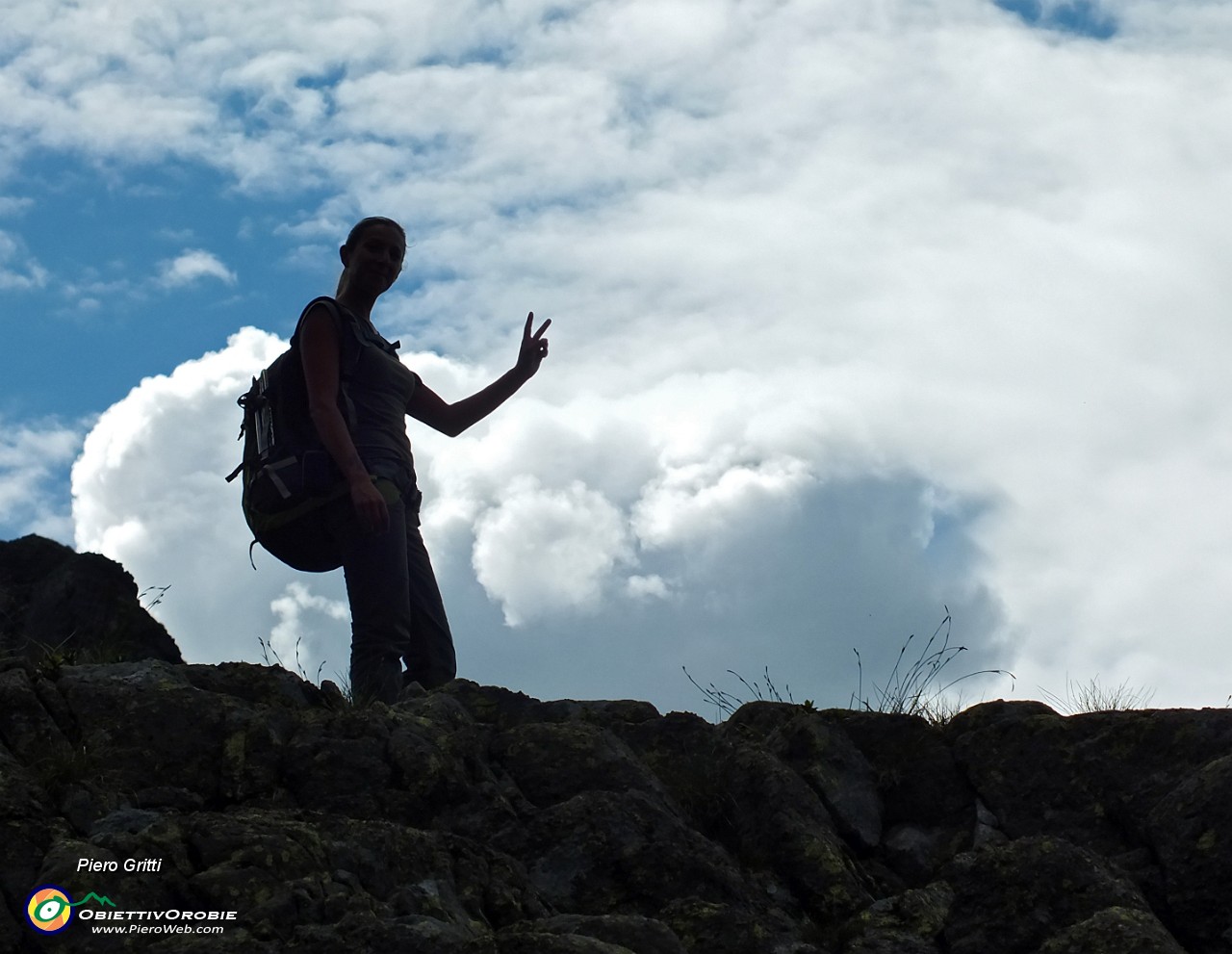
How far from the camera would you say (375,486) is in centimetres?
791

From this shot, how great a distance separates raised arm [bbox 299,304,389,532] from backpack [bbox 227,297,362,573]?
0.11 metres

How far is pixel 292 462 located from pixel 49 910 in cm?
339

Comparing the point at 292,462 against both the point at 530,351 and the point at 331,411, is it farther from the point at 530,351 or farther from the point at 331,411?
the point at 530,351

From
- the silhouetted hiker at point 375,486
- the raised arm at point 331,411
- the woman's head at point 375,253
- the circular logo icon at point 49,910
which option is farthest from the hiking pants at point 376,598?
the circular logo icon at point 49,910

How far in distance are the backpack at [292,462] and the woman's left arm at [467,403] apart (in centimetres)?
116

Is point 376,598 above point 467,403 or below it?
below

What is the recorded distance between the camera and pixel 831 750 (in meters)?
7.24

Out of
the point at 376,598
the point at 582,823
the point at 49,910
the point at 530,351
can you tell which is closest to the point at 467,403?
the point at 530,351

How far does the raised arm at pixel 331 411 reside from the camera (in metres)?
7.60

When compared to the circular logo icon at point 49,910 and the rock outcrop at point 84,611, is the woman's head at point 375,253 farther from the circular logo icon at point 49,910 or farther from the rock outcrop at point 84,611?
the circular logo icon at point 49,910

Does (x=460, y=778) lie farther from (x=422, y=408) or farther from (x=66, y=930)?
(x=422, y=408)

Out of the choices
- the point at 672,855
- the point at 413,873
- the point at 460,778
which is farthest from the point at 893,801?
the point at 413,873

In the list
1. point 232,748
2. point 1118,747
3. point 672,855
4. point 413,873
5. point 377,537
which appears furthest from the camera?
point 377,537

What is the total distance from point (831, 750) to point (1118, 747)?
136cm
